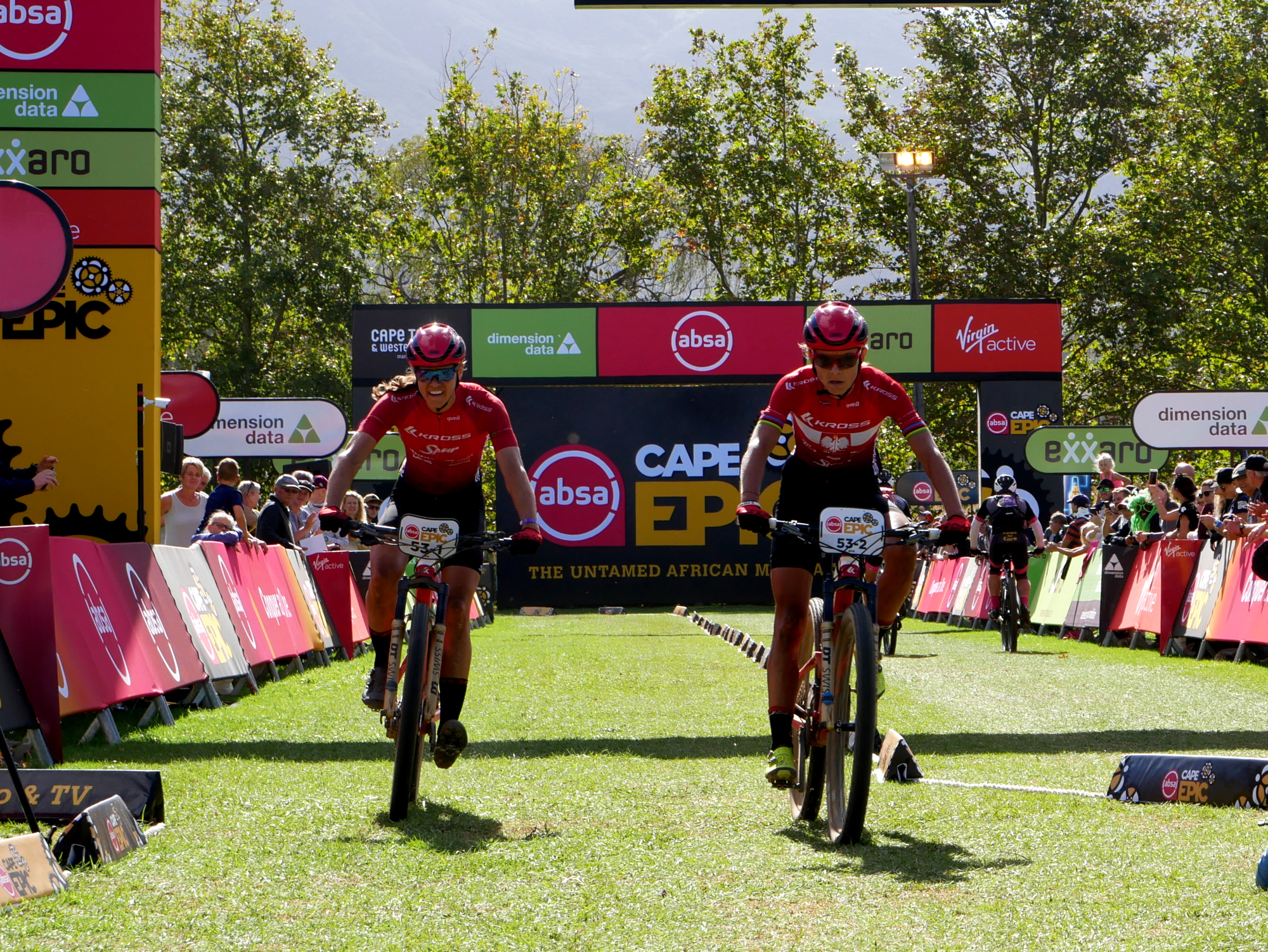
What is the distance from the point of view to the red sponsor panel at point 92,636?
8211mm

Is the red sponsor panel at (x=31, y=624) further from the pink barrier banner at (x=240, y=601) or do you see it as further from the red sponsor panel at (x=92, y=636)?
the pink barrier banner at (x=240, y=601)

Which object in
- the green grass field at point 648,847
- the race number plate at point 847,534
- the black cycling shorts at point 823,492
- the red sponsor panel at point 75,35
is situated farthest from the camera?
the red sponsor panel at point 75,35

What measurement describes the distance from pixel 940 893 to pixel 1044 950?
2.30ft

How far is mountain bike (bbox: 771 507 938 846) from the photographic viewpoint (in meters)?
5.39

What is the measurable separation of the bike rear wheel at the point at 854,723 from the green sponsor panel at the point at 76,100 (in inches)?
351

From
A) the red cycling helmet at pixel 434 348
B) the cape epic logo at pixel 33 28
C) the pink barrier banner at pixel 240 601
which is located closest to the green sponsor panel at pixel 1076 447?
the pink barrier banner at pixel 240 601

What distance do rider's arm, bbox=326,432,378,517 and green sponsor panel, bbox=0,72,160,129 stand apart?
6860 mm

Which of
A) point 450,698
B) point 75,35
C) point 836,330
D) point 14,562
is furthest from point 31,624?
point 75,35

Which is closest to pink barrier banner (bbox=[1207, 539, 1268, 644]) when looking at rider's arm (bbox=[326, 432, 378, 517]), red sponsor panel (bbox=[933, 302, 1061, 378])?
rider's arm (bbox=[326, 432, 378, 517])

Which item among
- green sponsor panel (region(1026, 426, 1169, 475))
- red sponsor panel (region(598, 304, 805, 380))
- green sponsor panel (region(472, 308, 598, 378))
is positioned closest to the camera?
green sponsor panel (region(1026, 426, 1169, 475))

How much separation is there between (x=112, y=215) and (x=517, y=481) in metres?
6.94

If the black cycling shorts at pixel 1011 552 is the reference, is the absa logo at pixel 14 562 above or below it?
above

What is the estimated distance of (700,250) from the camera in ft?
177

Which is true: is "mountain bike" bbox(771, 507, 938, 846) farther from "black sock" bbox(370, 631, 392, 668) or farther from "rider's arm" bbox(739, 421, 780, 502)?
"black sock" bbox(370, 631, 392, 668)
